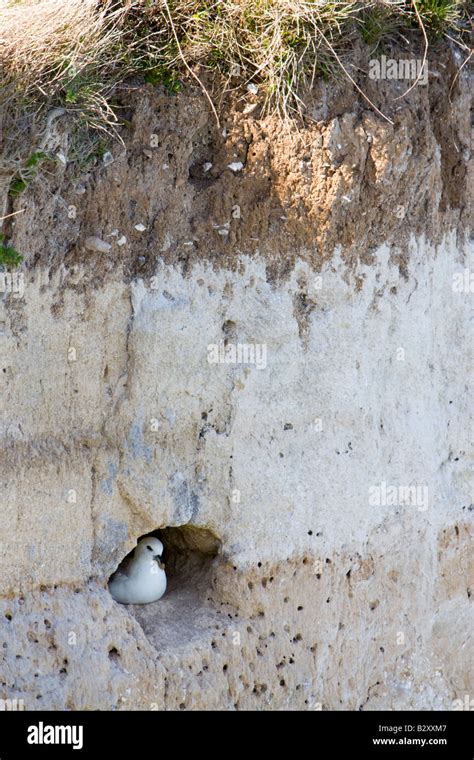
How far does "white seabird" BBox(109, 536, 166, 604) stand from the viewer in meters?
4.01

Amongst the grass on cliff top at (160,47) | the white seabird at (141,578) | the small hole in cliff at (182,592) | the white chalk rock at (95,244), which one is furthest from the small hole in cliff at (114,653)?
the grass on cliff top at (160,47)

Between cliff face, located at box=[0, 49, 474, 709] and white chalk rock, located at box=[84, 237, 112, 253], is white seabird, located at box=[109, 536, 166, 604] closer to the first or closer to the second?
cliff face, located at box=[0, 49, 474, 709]

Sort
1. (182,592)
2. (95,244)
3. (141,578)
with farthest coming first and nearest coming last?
(182,592) → (141,578) → (95,244)

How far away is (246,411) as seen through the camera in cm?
404

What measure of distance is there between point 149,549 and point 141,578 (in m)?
0.11

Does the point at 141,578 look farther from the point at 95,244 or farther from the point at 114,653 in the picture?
the point at 95,244

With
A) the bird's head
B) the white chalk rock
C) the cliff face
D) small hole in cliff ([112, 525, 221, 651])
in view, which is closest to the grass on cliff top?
the cliff face

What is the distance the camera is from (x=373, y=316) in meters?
4.29

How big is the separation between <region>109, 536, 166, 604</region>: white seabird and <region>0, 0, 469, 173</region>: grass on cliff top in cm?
139

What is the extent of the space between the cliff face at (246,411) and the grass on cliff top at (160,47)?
0.35 ft

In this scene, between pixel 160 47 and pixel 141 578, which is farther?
pixel 141 578

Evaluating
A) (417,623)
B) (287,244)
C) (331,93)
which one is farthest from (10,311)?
(417,623)

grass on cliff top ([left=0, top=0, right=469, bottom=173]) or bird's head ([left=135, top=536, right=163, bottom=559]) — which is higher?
grass on cliff top ([left=0, top=0, right=469, bottom=173])

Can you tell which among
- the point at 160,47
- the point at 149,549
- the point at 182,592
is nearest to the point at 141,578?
the point at 149,549
